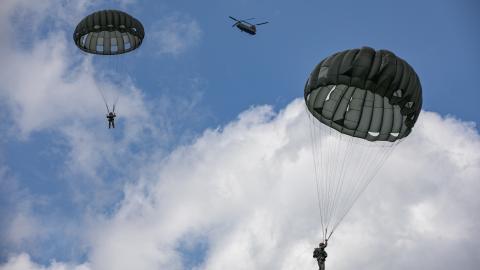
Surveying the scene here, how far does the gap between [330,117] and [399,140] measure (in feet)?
13.3

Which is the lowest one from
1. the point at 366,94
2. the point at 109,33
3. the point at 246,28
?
the point at 366,94

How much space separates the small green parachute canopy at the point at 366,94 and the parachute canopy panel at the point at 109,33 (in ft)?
52.9

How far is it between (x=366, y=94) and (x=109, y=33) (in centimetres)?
2199

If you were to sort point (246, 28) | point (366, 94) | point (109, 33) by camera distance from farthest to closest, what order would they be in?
point (246, 28)
point (109, 33)
point (366, 94)

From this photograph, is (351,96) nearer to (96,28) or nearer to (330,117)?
(330,117)

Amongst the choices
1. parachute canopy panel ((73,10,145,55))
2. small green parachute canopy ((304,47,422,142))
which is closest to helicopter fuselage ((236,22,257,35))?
parachute canopy panel ((73,10,145,55))

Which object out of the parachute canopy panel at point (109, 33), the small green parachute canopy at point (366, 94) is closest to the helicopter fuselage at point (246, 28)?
the parachute canopy panel at point (109, 33)

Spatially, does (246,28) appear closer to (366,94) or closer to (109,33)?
(109,33)

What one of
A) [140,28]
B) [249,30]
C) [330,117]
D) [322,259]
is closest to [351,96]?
[330,117]

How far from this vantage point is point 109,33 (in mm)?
64000

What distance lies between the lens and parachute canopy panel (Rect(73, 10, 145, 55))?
2351 inches

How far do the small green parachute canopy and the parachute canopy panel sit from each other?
16116mm

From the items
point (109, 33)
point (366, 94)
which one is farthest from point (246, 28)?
point (366, 94)

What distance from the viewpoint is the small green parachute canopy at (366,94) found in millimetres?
46875
